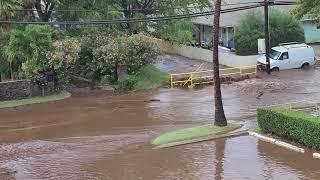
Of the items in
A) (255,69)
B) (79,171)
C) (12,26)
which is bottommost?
(79,171)

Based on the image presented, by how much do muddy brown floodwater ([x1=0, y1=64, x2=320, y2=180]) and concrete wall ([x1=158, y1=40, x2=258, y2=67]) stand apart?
5.50m

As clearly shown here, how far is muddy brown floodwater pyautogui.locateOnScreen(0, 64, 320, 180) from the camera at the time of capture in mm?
19891

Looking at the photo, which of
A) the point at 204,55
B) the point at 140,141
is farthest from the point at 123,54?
the point at 140,141

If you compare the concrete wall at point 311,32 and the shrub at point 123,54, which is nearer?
the shrub at point 123,54

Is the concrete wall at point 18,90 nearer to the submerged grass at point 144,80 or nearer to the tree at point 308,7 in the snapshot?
the submerged grass at point 144,80

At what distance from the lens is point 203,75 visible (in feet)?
143

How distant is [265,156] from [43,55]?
843 inches

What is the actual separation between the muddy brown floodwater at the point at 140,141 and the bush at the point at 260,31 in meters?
8.84

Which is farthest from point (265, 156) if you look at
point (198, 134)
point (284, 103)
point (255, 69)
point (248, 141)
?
point (255, 69)

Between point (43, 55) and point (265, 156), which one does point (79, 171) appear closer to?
point (265, 156)

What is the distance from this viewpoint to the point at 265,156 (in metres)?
21.2

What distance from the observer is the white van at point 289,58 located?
45.0m

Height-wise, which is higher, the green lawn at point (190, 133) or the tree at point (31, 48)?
the tree at point (31, 48)

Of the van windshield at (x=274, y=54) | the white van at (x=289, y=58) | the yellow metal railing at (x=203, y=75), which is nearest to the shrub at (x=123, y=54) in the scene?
the yellow metal railing at (x=203, y=75)
